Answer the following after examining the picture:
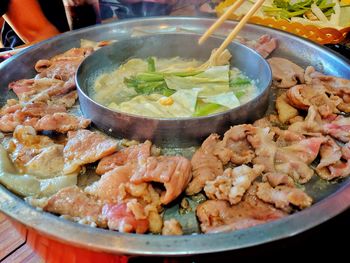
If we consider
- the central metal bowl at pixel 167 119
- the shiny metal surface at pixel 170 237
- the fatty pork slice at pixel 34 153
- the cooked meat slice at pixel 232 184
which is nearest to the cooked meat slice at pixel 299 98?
the central metal bowl at pixel 167 119

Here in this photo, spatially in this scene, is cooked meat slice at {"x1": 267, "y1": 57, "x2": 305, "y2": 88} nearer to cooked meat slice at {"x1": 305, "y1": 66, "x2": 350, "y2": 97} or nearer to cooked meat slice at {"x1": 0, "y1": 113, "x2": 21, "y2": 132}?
cooked meat slice at {"x1": 305, "y1": 66, "x2": 350, "y2": 97}

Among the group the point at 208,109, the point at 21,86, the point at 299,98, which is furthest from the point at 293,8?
the point at 21,86

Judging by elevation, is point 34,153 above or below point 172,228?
below

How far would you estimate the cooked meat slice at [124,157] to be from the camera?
2305 millimetres

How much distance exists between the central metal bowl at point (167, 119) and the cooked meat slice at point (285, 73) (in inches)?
7.3

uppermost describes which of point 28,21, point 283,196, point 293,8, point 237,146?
point 283,196

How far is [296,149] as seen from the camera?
2365 millimetres

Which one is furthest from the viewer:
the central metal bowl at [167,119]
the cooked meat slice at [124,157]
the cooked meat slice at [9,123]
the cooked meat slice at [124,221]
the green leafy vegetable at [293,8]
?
the green leafy vegetable at [293,8]

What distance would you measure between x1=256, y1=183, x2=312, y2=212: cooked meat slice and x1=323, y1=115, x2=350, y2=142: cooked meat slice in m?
0.74

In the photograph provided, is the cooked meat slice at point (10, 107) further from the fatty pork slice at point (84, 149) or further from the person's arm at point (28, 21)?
the person's arm at point (28, 21)

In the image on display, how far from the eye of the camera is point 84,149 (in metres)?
2.43

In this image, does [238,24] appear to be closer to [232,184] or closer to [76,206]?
[232,184]

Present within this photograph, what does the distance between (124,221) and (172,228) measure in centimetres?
25

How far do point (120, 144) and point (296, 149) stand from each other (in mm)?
1231
